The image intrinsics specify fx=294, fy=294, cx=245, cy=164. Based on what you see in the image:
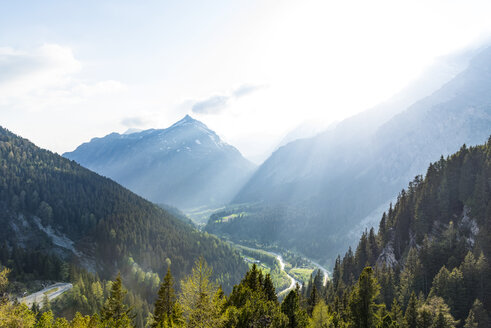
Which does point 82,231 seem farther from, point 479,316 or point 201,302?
point 479,316

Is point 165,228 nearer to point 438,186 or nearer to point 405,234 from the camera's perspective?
point 405,234

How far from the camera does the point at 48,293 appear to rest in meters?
75.9

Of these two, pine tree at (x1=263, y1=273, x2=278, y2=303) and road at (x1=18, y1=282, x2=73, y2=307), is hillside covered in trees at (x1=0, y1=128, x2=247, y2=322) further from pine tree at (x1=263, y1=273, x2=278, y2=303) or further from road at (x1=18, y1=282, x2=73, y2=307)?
pine tree at (x1=263, y1=273, x2=278, y2=303)

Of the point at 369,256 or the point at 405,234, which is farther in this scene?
the point at 369,256

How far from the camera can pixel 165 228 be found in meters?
170

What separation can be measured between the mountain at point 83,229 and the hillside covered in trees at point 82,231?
25 cm

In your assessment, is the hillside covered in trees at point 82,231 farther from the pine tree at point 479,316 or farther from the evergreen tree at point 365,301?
the pine tree at point 479,316

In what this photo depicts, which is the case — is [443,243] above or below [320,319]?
below

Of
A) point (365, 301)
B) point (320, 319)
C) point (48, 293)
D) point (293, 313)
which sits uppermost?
point (48, 293)

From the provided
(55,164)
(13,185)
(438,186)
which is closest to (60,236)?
(13,185)

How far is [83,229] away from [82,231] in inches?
57.0

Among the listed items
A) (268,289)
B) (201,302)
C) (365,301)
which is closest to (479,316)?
(365,301)

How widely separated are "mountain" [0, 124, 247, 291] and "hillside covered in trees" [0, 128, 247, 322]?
25cm

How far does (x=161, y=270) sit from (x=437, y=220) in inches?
4718
